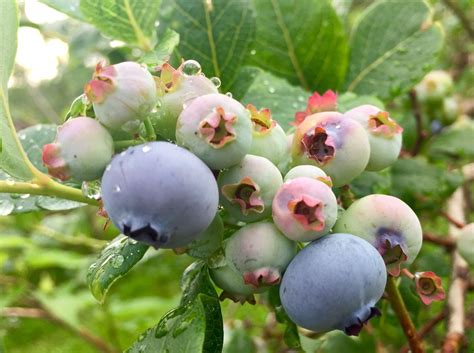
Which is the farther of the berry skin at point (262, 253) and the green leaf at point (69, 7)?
the green leaf at point (69, 7)

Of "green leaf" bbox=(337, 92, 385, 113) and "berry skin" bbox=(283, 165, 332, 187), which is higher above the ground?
"berry skin" bbox=(283, 165, 332, 187)

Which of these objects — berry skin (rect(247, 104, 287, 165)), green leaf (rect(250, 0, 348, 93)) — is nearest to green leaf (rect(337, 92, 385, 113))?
green leaf (rect(250, 0, 348, 93))

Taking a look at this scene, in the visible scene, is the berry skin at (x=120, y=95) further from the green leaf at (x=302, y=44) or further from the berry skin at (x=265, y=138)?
the green leaf at (x=302, y=44)

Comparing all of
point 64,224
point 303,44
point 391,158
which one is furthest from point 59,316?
point 391,158

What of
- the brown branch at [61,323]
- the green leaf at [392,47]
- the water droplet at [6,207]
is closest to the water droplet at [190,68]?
the water droplet at [6,207]

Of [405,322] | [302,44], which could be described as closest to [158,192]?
[405,322]

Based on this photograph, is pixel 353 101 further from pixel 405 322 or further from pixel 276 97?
pixel 405 322

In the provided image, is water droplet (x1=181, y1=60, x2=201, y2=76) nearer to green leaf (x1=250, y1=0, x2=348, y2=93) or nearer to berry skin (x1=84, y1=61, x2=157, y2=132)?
berry skin (x1=84, y1=61, x2=157, y2=132)

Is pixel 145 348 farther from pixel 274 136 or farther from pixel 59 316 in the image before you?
pixel 59 316
